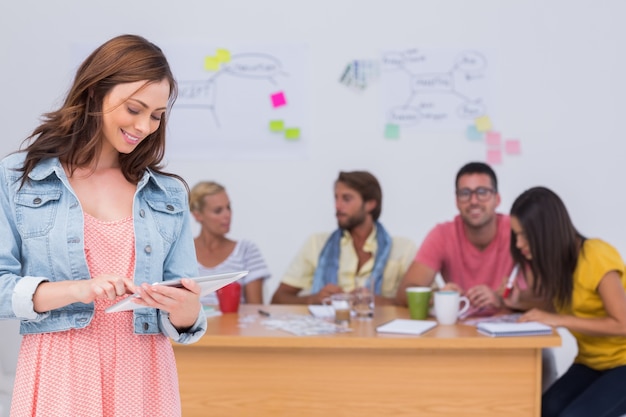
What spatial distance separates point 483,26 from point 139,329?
316cm

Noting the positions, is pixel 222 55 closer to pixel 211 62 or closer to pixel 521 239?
pixel 211 62

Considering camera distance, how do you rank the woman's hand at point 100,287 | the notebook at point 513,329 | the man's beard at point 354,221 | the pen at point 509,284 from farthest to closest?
the man's beard at point 354,221, the pen at point 509,284, the notebook at point 513,329, the woman's hand at point 100,287

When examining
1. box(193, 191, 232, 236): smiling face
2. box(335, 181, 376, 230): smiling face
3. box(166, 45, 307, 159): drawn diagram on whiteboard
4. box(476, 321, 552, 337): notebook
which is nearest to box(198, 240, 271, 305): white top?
box(193, 191, 232, 236): smiling face

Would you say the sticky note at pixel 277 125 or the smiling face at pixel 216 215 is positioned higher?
the sticky note at pixel 277 125

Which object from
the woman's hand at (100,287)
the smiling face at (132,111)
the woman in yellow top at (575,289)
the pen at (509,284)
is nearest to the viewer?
the woman's hand at (100,287)

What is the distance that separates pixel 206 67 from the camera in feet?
13.3

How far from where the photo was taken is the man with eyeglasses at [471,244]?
11.2ft

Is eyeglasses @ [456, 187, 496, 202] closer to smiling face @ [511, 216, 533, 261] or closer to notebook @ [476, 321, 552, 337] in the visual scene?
smiling face @ [511, 216, 533, 261]

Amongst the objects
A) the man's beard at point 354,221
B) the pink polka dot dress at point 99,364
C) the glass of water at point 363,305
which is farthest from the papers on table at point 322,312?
the pink polka dot dress at point 99,364

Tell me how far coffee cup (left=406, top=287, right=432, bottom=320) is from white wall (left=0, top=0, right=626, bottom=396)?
1.35 m

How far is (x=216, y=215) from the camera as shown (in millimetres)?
3570

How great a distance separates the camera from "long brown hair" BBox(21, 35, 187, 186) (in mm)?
1246

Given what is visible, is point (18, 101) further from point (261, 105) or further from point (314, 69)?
point (314, 69)

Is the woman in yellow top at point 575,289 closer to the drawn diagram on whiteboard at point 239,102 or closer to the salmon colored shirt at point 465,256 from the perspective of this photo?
the salmon colored shirt at point 465,256
